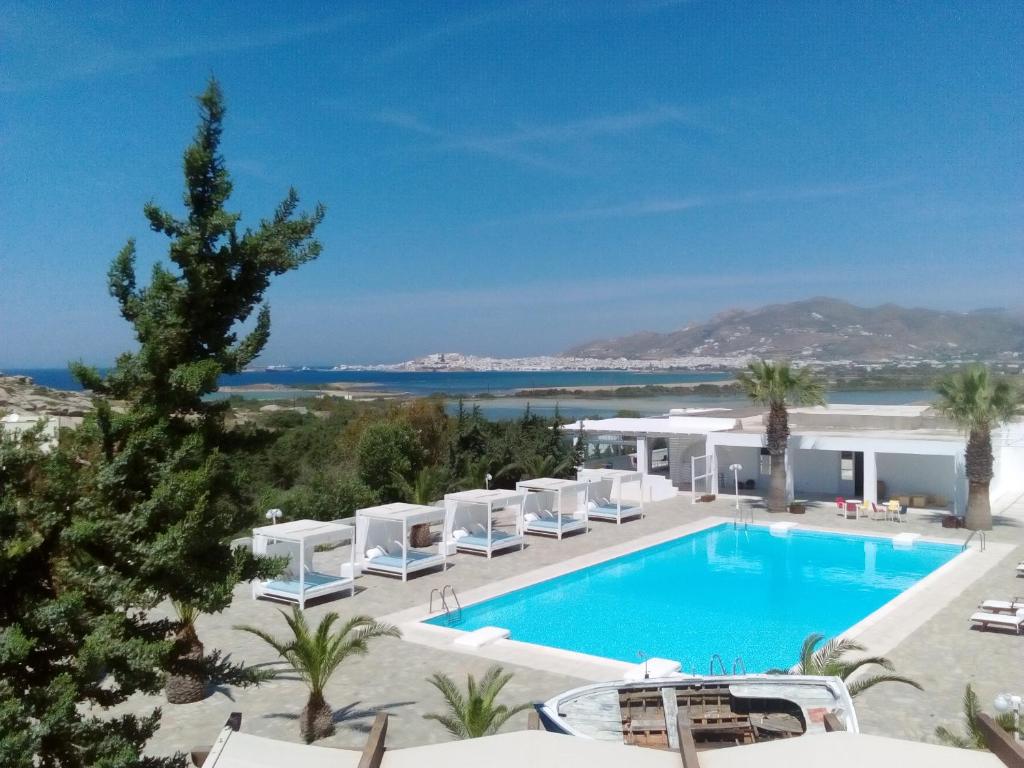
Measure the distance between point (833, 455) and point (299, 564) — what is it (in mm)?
18943

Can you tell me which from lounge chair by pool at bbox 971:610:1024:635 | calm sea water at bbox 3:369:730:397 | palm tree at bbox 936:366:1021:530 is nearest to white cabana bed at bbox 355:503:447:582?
lounge chair by pool at bbox 971:610:1024:635

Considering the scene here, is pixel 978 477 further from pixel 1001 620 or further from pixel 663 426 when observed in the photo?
pixel 663 426

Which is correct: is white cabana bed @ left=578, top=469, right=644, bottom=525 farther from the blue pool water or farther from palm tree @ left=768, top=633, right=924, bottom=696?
palm tree @ left=768, top=633, right=924, bottom=696

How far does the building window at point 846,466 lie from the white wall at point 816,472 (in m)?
0.13

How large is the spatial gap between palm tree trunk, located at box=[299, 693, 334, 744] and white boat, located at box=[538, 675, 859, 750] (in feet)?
8.88

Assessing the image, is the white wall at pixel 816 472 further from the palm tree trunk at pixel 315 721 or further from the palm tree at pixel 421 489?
the palm tree trunk at pixel 315 721

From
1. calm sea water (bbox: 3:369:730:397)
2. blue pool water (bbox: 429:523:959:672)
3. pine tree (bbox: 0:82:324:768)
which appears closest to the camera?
pine tree (bbox: 0:82:324:768)

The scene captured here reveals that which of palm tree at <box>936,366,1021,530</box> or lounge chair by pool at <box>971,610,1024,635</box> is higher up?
palm tree at <box>936,366,1021,530</box>

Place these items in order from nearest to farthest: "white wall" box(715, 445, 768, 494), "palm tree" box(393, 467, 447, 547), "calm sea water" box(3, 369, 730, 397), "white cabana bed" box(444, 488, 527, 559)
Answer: "white cabana bed" box(444, 488, 527, 559), "palm tree" box(393, 467, 447, 547), "white wall" box(715, 445, 768, 494), "calm sea water" box(3, 369, 730, 397)

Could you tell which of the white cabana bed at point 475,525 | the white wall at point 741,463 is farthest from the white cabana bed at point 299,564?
the white wall at point 741,463

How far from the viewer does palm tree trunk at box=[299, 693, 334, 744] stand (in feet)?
28.6

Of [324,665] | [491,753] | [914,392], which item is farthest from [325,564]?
[914,392]

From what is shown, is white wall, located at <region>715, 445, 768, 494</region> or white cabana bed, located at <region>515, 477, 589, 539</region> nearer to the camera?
white cabana bed, located at <region>515, 477, 589, 539</region>

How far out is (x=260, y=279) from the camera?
22.5ft
